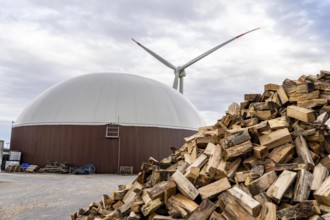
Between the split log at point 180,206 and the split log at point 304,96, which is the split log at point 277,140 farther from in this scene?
the split log at point 180,206

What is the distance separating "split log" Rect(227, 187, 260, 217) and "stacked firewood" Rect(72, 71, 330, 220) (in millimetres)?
12

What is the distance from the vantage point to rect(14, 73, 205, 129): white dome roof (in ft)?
74.3

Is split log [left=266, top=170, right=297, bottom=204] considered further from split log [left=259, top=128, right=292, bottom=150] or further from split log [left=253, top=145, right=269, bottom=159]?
split log [left=259, top=128, right=292, bottom=150]

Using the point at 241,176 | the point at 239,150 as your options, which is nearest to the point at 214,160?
the point at 239,150

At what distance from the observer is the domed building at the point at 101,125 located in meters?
21.9

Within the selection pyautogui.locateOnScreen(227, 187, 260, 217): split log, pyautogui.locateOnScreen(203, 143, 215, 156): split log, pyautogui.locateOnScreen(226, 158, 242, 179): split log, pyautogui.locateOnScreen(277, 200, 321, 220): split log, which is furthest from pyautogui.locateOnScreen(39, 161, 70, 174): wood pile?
pyautogui.locateOnScreen(277, 200, 321, 220): split log

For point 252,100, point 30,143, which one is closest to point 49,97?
point 30,143

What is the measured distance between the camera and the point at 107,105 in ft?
75.2

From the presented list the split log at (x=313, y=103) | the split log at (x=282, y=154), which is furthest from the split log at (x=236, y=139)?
the split log at (x=313, y=103)

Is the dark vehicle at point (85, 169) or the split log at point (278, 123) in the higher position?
the split log at point (278, 123)

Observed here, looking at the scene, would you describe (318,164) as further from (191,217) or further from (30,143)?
(30,143)

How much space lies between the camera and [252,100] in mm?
6051

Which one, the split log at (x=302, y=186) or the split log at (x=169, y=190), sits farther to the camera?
the split log at (x=169, y=190)

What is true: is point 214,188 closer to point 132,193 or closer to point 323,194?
point 323,194
